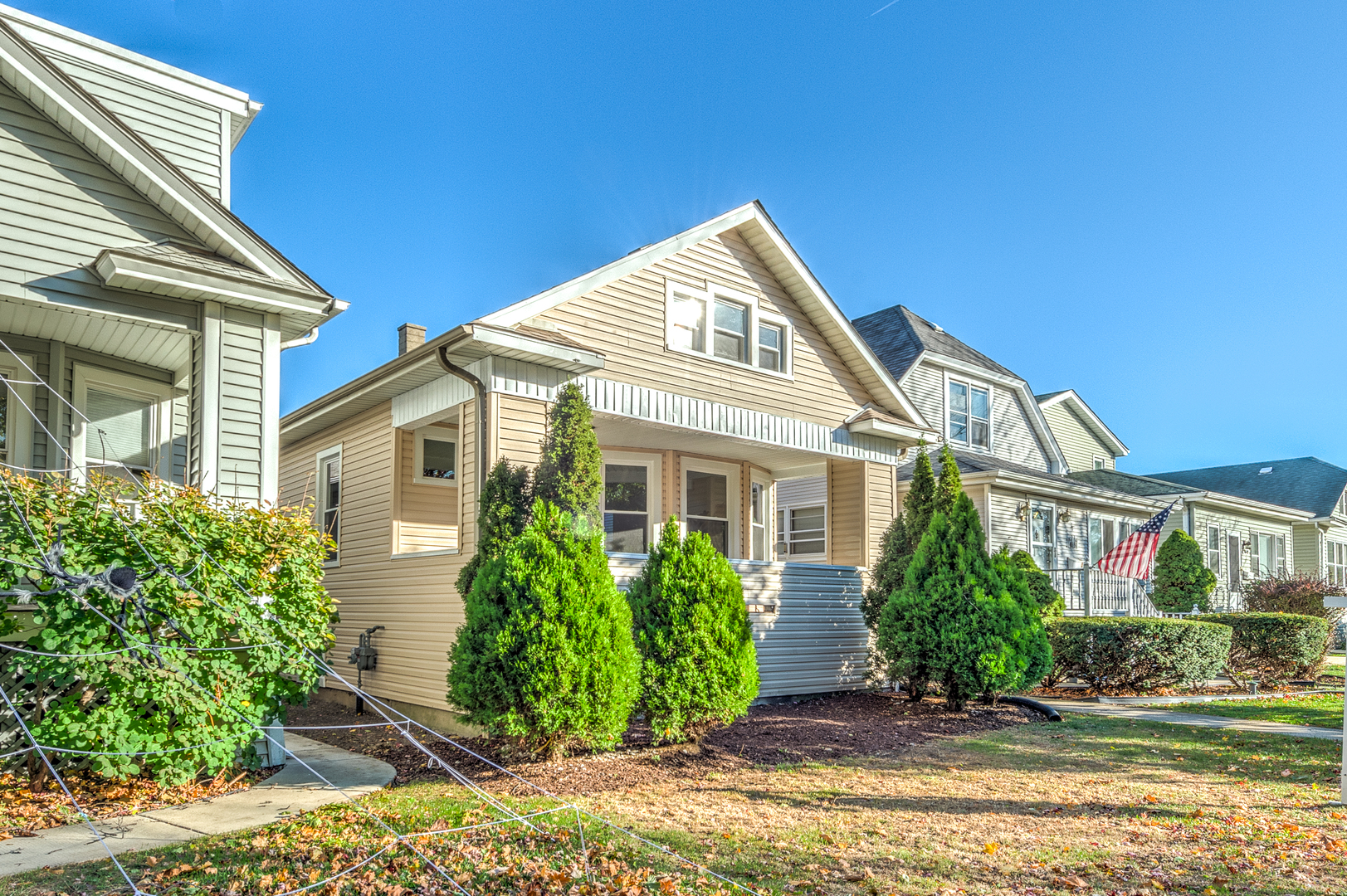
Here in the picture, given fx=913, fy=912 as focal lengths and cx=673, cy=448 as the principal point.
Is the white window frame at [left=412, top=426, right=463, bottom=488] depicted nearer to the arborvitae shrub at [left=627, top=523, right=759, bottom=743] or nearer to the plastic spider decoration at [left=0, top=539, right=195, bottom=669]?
the arborvitae shrub at [left=627, top=523, right=759, bottom=743]

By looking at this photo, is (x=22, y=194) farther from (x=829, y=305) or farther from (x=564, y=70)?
(x=564, y=70)

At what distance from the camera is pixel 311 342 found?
942 centimetres

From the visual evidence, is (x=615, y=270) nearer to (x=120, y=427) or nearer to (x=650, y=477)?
(x=650, y=477)

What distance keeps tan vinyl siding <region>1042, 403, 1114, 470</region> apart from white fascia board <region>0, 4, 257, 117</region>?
21.3m

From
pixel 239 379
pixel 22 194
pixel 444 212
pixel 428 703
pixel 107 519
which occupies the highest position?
pixel 444 212

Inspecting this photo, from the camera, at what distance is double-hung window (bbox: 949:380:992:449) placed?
2048 centimetres

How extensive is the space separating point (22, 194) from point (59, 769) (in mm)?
4536

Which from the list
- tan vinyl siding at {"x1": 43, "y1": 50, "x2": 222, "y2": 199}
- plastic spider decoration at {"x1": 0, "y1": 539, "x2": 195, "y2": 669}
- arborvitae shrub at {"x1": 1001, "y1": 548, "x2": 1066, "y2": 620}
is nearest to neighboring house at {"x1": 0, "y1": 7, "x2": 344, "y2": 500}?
tan vinyl siding at {"x1": 43, "y1": 50, "x2": 222, "y2": 199}

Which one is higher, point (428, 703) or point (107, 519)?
point (107, 519)

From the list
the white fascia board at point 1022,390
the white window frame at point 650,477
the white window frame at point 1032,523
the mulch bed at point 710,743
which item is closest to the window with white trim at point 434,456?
the white window frame at point 650,477

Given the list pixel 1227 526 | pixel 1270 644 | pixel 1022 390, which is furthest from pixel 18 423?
pixel 1227 526

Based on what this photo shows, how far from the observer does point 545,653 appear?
723cm

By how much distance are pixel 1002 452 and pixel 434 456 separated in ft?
47.4

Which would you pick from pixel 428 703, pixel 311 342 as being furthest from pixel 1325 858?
pixel 311 342
